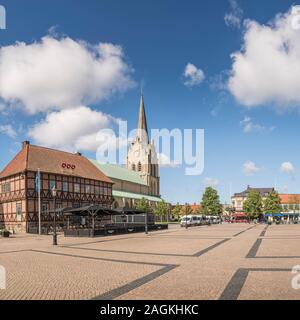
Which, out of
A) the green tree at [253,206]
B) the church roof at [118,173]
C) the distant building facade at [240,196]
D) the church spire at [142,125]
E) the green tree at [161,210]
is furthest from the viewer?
the distant building facade at [240,196]

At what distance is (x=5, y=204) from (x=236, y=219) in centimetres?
6322

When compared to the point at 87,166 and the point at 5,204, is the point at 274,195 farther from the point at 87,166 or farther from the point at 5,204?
the point at 5,204

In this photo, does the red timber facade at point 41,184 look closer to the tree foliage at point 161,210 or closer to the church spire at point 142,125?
the tree foliage at point 161,210

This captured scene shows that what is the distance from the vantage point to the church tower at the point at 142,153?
113750 millimetres

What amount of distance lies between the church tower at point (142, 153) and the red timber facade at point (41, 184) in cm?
5149

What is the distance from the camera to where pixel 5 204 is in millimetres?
52156

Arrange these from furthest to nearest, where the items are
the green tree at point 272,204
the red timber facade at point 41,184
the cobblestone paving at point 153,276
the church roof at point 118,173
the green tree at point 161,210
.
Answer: the green tree at point 161,210, the church roof at point 118,173, the green tree at point 272,204, the red timber facade at point 41,184, the cobblestone paving at point 153,276

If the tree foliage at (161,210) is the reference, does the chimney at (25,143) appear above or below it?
above

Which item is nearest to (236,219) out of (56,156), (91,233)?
(56,156)

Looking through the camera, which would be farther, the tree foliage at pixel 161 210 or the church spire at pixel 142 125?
the church spire at pixel 142 125

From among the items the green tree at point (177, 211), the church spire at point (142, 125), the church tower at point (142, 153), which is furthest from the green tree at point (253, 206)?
the church spire at point (142, 125)

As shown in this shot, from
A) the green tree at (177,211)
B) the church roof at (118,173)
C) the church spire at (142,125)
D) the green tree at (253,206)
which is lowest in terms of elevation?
the green tree at (177,211)

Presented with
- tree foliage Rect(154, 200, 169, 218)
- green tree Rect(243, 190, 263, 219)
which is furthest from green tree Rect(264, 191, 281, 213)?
tree foliage Rect(154, 200, 169, 218)

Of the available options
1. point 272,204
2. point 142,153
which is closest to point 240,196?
point 142,153
